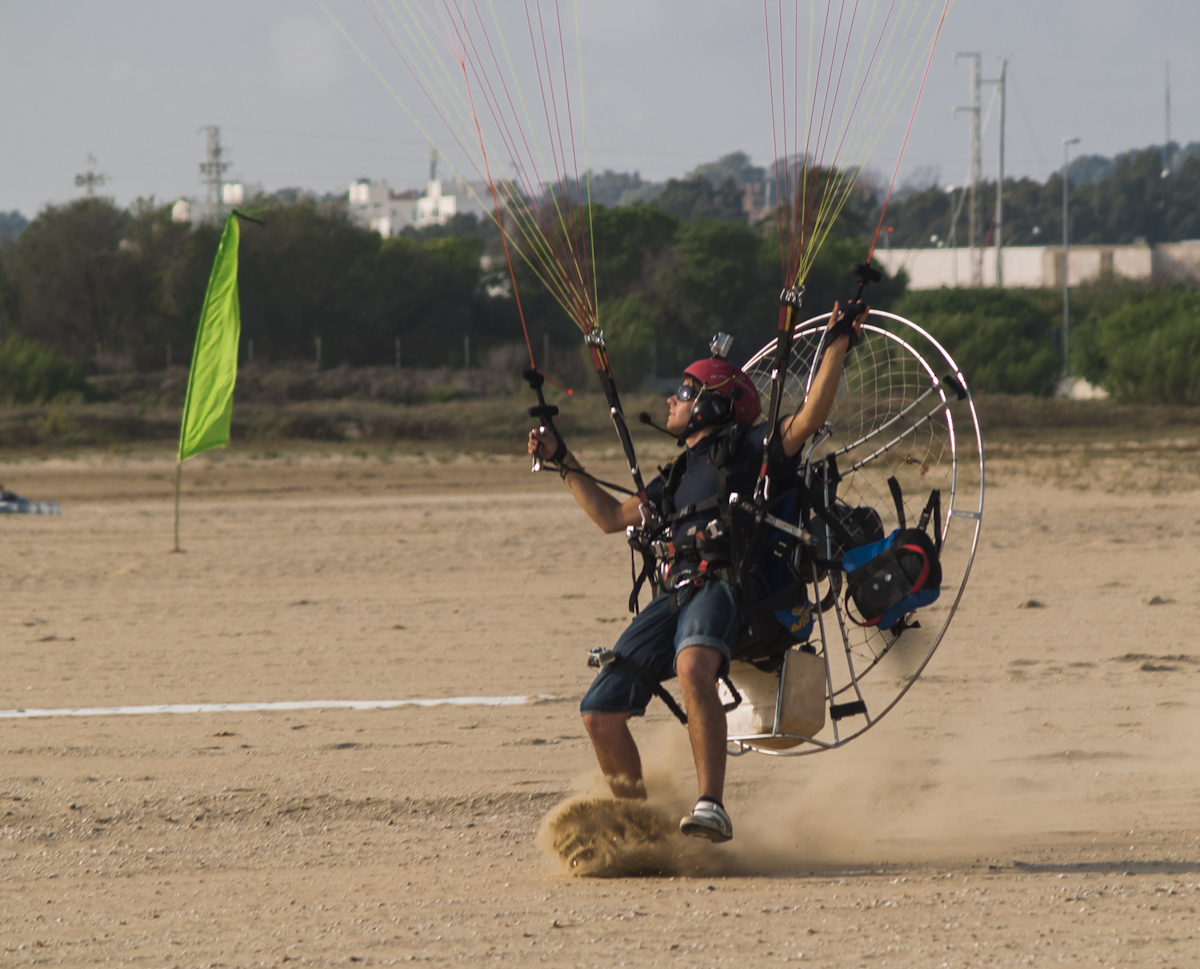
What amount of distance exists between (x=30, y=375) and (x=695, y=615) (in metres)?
39.2

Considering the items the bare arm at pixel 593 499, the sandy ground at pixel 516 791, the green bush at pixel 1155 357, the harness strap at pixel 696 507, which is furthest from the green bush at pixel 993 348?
the harness strap at pixel 696 507

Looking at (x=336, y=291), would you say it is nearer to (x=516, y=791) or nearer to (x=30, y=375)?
(x=30, y=375)

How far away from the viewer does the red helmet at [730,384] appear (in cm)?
467

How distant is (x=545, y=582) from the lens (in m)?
12.2

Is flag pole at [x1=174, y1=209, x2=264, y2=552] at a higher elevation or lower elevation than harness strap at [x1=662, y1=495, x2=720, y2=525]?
higher

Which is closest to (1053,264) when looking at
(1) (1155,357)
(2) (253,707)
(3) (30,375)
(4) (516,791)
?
(1) (1155,357)

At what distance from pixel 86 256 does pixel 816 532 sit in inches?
2069

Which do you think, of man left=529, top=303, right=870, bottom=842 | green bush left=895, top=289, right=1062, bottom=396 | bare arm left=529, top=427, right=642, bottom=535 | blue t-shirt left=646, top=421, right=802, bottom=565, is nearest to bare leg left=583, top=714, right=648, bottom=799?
man left=529, top=303, right=870, bottom=842

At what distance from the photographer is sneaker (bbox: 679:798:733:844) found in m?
4.10

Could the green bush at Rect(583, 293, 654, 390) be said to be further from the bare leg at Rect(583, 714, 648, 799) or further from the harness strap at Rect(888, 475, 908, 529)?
the bare leg at Rect(583, 714, 648, 799)

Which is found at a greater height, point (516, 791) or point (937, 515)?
point (937, 515)

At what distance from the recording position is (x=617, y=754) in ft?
14.5

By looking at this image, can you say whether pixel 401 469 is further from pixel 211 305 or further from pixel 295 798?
pixel 295 798

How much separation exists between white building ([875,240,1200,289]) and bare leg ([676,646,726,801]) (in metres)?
78.6
